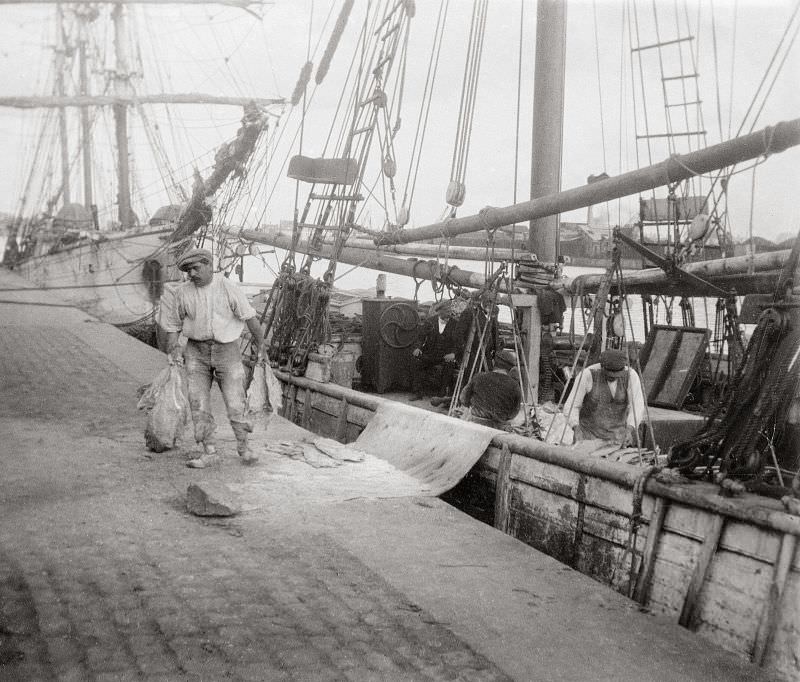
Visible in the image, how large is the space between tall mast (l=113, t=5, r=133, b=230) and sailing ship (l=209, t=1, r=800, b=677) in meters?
20.5

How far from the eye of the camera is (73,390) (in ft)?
30.2

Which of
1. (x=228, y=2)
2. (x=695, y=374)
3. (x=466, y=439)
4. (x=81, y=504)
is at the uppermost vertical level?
(x=228, y=2)

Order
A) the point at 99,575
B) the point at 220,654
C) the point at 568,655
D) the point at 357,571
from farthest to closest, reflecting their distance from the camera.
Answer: the point at 357,571, the point at 99,575, the point at 568,655, the point at 220,654

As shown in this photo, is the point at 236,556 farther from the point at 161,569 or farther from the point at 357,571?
the point at 357,571

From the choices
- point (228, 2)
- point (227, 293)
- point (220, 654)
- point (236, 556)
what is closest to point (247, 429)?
point (227, 293)

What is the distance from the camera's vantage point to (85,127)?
33719 millimetres

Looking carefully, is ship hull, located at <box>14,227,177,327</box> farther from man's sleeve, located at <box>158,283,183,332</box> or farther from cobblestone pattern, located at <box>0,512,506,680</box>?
cobblestone pattern, located at <box>0,512,506,680</box>

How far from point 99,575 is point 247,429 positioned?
2.55m

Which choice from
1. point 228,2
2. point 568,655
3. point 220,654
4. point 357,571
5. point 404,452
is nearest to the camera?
point 220,654

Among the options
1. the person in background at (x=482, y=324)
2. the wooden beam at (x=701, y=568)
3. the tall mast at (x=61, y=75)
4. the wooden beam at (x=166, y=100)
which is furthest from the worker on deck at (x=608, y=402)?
the tall mast at (x=61, y=75)

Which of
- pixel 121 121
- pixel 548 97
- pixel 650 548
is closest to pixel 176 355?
pixel 650 548

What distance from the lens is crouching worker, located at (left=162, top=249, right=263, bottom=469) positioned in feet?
19.4

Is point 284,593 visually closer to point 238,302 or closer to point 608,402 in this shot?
point 238,302

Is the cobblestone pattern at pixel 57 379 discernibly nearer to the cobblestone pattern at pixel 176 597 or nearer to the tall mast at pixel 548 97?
the cobblestone pattern at pixel 176 597
